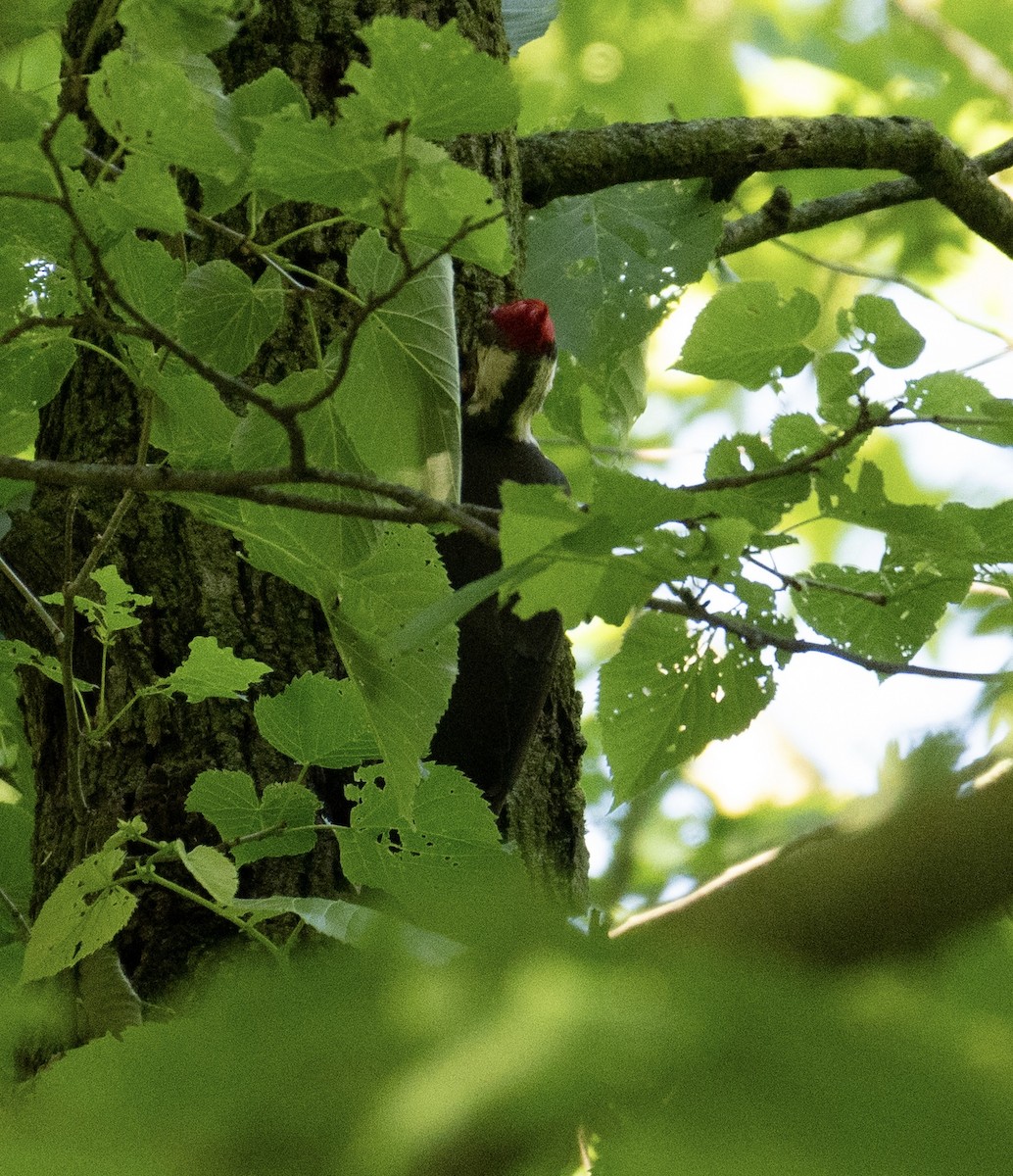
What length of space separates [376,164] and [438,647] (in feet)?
1.13

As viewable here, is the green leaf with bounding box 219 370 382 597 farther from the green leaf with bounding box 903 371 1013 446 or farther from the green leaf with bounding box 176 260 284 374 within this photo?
the green leaf with bounding box 903 371 1013 446

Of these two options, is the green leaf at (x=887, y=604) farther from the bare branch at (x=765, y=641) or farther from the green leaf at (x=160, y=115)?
the green leaf at (x=160, y=115)

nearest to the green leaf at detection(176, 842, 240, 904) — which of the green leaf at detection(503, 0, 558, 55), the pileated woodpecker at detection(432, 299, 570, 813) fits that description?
the pileated woodpecker at detection(432, 299, 570, 813)

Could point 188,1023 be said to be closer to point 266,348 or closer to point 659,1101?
point 659,1101

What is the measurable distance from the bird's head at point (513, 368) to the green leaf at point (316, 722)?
67 centimetres

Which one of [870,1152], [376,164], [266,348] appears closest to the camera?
[870,1152]

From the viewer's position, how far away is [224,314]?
0.82m

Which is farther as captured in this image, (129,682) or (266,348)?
(266,348)

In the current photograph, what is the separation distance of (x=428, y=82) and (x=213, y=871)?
1.72ft

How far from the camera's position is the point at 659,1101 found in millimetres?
236

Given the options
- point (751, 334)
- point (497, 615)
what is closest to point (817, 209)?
point (497, 615)

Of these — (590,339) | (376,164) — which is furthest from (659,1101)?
(590,339)

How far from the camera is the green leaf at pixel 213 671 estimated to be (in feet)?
3.09

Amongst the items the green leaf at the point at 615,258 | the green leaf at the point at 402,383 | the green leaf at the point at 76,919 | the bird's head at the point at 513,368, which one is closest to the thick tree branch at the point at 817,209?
the green leaf at the point at 615,258
